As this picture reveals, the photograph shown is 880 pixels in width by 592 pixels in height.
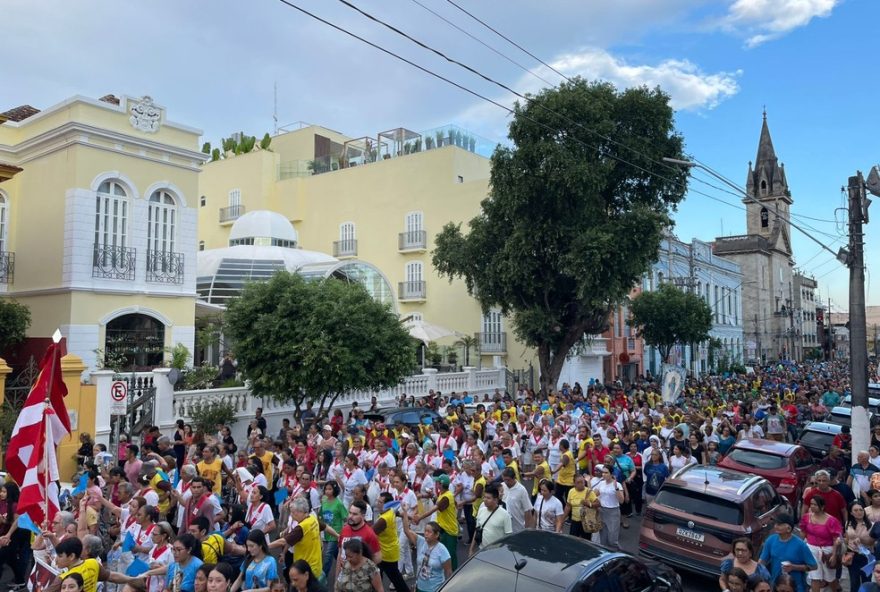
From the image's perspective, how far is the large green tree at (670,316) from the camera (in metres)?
37.5

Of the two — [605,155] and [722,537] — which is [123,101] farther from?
[722,537]

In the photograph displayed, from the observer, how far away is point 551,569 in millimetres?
5879

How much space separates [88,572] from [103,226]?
17755 millimetres

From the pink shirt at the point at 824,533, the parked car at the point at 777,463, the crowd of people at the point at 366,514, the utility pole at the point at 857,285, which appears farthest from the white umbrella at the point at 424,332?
the pink shirt at the point at 824,533

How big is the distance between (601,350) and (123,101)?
26839 mm

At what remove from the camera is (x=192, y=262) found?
23.4 m

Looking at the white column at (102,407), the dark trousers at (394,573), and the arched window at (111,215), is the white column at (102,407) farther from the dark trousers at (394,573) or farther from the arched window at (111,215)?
the dark trousers at (394,573)

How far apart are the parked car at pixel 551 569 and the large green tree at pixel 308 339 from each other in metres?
10.7

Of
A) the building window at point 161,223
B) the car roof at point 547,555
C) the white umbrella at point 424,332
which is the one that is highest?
the building window at point 161,223

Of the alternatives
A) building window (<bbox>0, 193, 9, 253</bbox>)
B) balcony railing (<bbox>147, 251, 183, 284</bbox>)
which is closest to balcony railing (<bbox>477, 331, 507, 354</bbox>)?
balcony railing (<bbox>147, 251, 183, 284</bbox>)

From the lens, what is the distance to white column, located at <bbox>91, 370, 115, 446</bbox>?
49.6ft

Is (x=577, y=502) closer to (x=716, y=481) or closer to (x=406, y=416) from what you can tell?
(x=716, y=481)

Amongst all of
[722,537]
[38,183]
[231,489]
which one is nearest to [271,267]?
[38,183]

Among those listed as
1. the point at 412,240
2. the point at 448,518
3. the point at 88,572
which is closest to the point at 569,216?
the point at 412,240
